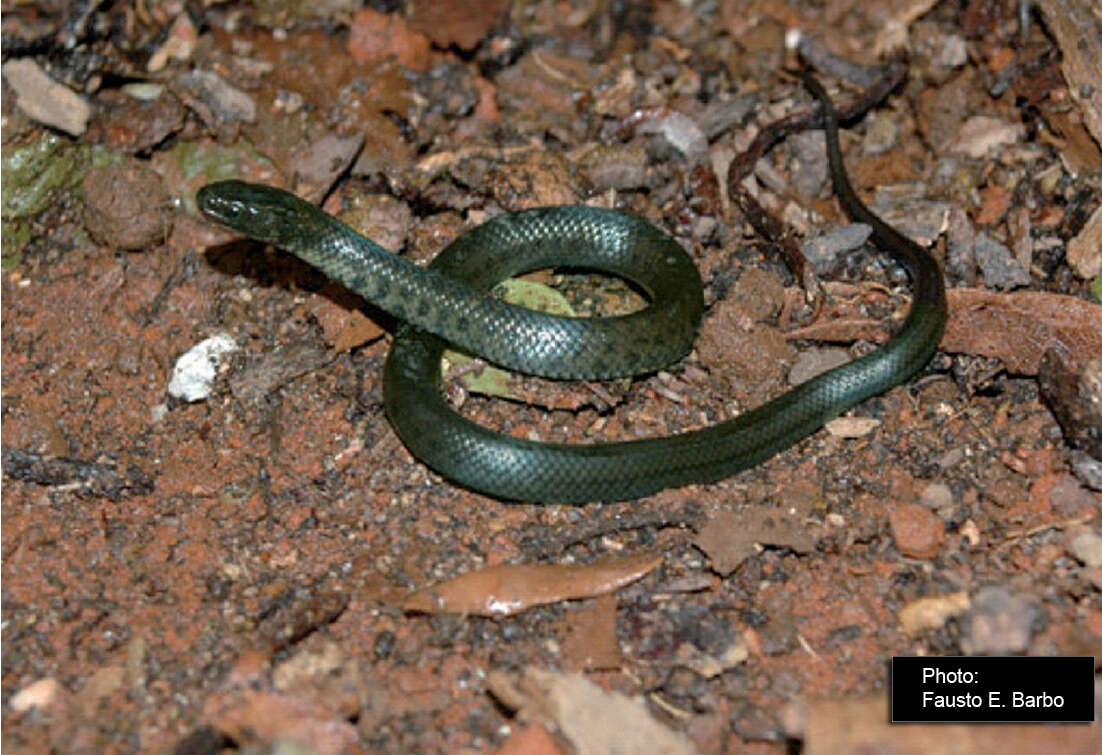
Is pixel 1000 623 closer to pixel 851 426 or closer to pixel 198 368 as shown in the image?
pixel 851 426

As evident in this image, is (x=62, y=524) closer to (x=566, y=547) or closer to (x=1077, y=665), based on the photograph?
(x=566, y=547)

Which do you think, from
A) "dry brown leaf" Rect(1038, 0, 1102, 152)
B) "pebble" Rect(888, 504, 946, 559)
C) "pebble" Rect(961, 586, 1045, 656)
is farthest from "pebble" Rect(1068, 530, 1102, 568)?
"dry brown leaf" Rect(1038, 0, 1102, 152)

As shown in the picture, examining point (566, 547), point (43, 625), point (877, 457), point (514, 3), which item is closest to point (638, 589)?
point (566, 547)

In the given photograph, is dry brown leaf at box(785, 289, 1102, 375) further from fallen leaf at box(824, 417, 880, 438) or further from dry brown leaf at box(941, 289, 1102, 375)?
fallen leaf at box(824, 417, 880, 438)

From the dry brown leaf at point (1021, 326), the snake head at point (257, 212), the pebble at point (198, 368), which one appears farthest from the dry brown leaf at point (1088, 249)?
the pebble at point (198, 368)

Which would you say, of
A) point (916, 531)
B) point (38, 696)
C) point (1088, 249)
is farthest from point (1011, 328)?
point (38, 696)

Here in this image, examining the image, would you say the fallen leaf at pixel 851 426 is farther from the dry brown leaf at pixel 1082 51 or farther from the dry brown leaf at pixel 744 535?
the dry brown leaf at pixel 1082 51
